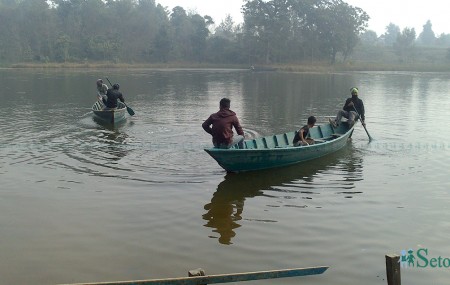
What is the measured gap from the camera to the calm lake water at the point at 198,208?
6094 mm

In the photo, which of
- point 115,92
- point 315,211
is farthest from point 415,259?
point 115,92

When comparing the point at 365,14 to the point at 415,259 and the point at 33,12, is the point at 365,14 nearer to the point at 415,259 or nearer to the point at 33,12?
the point at 33,12

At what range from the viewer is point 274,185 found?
379 inches

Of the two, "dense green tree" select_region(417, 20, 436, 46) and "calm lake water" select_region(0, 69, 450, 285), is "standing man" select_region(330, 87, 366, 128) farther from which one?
"dense green tree" select_region(417, 20, 436, 46)

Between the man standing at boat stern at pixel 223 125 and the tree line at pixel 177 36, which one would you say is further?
the tree line at pixel 177 36

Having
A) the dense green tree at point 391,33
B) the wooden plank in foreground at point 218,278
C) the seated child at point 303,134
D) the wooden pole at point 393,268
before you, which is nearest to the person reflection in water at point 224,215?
the wooden plank in foreground at point 218,278

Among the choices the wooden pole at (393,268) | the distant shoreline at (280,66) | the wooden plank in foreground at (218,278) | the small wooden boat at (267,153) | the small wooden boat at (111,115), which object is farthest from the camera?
the distant shoreline at (280,66)

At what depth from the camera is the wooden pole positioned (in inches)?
175

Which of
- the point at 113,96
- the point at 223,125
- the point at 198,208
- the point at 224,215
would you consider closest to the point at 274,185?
the point at 223,125

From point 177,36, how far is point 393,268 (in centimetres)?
8136

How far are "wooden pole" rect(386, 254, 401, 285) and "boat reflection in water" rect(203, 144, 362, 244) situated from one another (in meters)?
2.82

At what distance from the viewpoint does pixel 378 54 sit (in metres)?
84.7

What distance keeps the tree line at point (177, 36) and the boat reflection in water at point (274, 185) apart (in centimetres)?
6219

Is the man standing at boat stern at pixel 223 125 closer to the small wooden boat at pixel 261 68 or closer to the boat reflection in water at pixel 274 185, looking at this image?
the boat reflection in water at pixel 274 185
